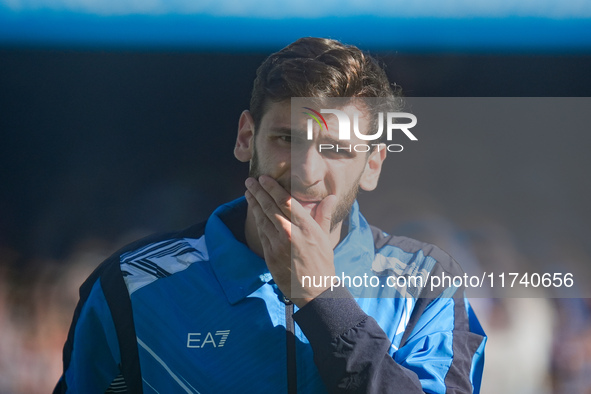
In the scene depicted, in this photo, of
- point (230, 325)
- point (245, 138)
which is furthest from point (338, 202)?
point (230, 325)

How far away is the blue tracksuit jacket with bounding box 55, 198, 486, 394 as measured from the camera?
4.43 ft

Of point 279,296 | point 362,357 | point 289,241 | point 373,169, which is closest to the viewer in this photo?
point 362,357

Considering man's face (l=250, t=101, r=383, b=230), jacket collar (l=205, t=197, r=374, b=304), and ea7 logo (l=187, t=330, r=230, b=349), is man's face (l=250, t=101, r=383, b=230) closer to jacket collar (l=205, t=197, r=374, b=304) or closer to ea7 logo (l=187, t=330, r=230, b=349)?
jacket collar (l=205, t=197, r=374, b=304)

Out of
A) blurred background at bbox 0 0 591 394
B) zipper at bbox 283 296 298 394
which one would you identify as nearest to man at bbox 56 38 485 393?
zipper at bbox 283 296 298 394

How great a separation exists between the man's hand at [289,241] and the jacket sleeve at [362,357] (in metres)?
0.05

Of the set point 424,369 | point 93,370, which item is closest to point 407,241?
point 424,369

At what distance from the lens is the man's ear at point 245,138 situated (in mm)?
1560

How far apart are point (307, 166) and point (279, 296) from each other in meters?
0.34

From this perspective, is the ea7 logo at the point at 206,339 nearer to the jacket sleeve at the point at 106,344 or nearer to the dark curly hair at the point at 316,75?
the jacket sleeve at the point at 106,344

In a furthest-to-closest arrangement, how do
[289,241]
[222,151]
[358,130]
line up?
[222,151] → [358,130] → [289,241]

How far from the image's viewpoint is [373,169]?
1.66 meters

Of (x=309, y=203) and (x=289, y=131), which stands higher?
(x=289, y=131)

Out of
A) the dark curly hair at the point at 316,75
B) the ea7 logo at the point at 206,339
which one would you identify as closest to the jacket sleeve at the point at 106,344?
the ea7 logo at the point at 206,339

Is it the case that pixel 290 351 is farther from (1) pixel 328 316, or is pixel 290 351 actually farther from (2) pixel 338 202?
(2) pixel 338 202
